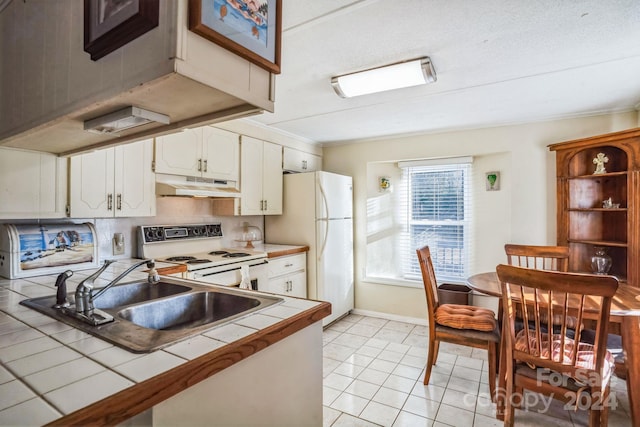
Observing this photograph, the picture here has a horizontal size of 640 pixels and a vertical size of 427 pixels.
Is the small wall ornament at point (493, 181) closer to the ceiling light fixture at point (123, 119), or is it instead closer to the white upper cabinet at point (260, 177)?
the white upper cabinet at point (260, 177)

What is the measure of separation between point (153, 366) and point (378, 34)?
5.66ft

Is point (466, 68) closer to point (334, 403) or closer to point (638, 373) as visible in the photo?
point (638, 373)

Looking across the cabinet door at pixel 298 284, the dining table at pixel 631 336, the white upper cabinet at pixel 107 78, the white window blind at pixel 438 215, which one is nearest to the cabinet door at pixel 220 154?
the cabinet door at pixel 298 284

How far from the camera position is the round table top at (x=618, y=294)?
1700 millimetres

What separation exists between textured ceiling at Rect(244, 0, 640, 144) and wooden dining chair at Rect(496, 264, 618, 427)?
47.9 inches

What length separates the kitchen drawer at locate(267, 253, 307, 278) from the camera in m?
3.17

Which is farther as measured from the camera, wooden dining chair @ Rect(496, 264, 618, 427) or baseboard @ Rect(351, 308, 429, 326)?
baseboard @ Rect(351, 308, 429, 326)

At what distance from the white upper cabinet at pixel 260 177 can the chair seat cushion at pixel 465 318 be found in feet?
6.45

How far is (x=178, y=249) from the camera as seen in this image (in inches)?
112

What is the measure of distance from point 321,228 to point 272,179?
2.49ft

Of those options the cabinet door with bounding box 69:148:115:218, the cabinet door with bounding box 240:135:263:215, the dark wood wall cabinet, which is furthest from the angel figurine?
the cabinet door with bounding box 69:148:115:218

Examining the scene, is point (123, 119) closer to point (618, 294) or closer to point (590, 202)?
point (618, 294)

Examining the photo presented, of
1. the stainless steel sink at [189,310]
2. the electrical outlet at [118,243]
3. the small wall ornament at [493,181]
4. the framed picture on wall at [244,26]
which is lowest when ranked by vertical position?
the stainless steel sink at [189,310]

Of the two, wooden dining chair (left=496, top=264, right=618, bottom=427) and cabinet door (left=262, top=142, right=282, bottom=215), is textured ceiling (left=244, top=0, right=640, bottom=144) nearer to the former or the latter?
cabinet door (left=262, top=142, right=282, bottom=215)
